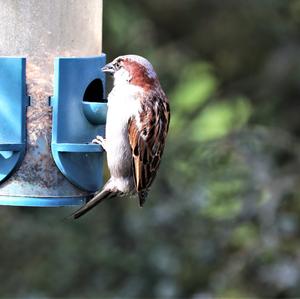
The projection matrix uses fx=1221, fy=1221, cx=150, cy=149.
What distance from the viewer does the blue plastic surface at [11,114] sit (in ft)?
15.8

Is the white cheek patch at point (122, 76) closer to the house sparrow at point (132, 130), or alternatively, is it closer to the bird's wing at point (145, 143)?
the house sparrow at point (132, 130)

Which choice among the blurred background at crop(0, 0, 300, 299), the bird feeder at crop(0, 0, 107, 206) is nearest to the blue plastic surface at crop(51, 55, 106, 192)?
the bird feeder at crop(0, 0, 107, 206)

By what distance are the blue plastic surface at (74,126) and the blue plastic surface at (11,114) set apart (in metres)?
0.13

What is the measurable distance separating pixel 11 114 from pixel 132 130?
0.51 meters

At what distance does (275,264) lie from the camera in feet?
21.7

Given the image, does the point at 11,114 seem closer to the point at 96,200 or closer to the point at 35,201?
the point at 35,201

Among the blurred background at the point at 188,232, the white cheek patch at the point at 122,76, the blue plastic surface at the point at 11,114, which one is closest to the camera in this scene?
the blue plastic surface at the point at 11,114

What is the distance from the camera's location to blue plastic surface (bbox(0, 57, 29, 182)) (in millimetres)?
4820

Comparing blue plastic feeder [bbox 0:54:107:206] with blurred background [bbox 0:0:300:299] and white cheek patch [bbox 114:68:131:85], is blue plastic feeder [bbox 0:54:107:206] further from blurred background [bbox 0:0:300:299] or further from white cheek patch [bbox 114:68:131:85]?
blurred background [bbox 0:0:300:299]

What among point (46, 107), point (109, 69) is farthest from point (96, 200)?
point (109, 69)

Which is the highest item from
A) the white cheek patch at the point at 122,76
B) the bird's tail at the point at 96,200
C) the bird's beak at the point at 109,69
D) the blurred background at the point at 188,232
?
the bird's beak at the point at 109,69

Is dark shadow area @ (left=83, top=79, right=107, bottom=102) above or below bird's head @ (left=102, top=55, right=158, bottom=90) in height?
below

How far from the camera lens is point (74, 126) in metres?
4.93

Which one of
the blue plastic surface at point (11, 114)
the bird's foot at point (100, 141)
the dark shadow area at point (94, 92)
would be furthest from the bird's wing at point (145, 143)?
the blue plastic surface at point (11, 114)
